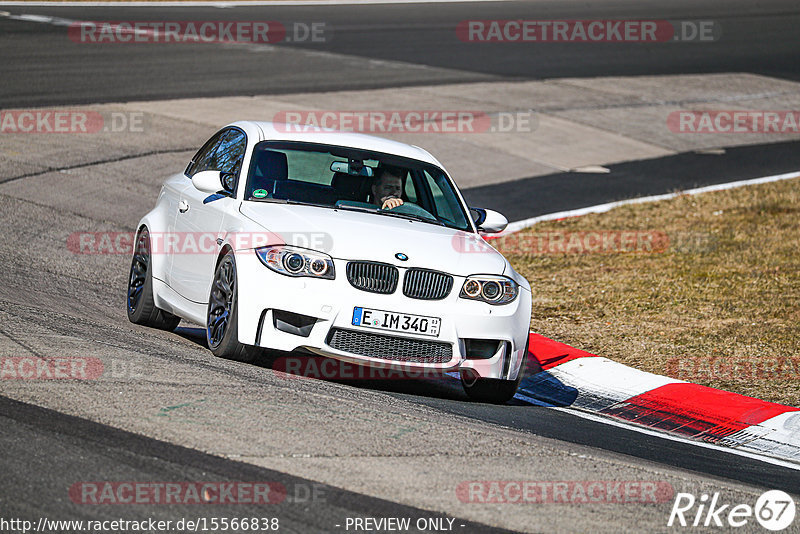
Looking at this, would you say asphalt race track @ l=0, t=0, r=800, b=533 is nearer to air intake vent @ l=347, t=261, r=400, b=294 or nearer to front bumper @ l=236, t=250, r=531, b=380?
front bumper @ l=236, t=250, r=531, b=380

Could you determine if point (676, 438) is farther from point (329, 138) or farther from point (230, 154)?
point (230, 154)

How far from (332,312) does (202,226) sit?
1.63 meters

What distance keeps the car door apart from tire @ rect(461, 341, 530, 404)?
1.94 metres

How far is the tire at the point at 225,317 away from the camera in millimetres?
7594

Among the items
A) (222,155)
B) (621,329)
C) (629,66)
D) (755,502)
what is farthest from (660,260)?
(629,66)

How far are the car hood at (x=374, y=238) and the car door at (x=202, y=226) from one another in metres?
0.32

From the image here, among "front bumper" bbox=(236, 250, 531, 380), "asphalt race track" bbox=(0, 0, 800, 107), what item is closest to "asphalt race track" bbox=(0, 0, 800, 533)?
"front bumper" bbox=(236, 250, 531, 380)

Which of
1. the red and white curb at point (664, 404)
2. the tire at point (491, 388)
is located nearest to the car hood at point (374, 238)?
the tire at point (491, 388)

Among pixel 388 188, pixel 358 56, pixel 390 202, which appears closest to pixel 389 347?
pixel 390 202

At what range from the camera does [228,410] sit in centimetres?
620

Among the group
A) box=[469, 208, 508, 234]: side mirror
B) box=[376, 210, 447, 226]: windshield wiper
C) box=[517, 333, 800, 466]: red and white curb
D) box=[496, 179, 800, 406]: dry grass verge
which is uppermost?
box=[376, 210, 447, 226]: windshield wiper

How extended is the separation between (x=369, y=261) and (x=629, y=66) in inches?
916

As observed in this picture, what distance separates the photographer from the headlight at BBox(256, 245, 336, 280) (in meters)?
7.46

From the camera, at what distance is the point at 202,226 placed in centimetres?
852
